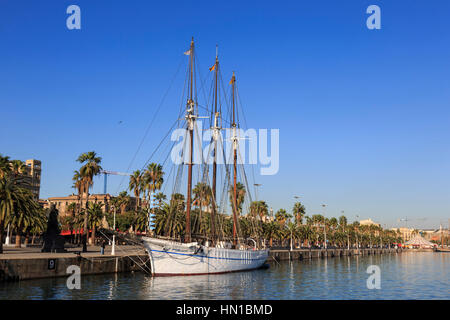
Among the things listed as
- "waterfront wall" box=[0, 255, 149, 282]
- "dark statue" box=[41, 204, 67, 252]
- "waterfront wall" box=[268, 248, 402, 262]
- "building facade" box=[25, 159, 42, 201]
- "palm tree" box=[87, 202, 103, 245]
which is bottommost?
"waterfront wall" box=[268, 248, 402, 262]

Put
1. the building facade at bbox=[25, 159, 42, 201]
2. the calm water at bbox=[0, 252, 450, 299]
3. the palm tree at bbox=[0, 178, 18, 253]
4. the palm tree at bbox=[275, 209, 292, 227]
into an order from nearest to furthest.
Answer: the calm water at bbox=[0, 252, 450, 299] → the palm tree at bbox=[0, 178, 18, 253] → the palm tree at bbox=[275, 209, 292, 227] → the building facade at bbox=[25, 159, 42, 201]

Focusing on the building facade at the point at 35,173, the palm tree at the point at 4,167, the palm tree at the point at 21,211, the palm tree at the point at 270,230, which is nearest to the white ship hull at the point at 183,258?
the palm tree at the point at 21,211

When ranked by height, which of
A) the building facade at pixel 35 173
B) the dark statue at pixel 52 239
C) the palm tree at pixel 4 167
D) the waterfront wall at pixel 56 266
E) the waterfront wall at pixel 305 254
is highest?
the building facade at pixel 35 173

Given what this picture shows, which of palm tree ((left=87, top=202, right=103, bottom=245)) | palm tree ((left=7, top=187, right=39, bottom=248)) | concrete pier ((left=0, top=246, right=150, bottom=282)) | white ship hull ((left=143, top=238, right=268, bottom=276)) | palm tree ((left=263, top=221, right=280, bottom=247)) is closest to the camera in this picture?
concrete pier ((left=0, top=246, right=150, bottom=282))

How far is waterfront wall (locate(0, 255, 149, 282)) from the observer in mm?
40406

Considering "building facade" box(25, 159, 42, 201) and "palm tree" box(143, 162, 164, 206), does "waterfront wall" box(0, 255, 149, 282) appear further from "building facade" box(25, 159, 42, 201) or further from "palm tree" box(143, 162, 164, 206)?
"building facade" box(25, 159, 42, 201)

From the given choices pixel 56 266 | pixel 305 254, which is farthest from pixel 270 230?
pixel 56 266

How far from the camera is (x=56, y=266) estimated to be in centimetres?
4484

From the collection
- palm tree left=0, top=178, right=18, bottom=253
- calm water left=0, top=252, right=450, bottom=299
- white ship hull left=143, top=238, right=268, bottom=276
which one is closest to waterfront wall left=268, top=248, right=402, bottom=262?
white ship hull left=143, top=238, right=268, bottom=276

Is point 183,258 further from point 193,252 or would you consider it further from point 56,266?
point 56,266

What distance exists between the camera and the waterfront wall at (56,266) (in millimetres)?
40406

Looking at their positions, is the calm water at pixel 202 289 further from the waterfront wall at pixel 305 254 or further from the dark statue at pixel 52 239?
the waterfront wall at pixel 305 254

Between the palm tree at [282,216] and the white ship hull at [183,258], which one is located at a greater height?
the palm tree at [282,216]
